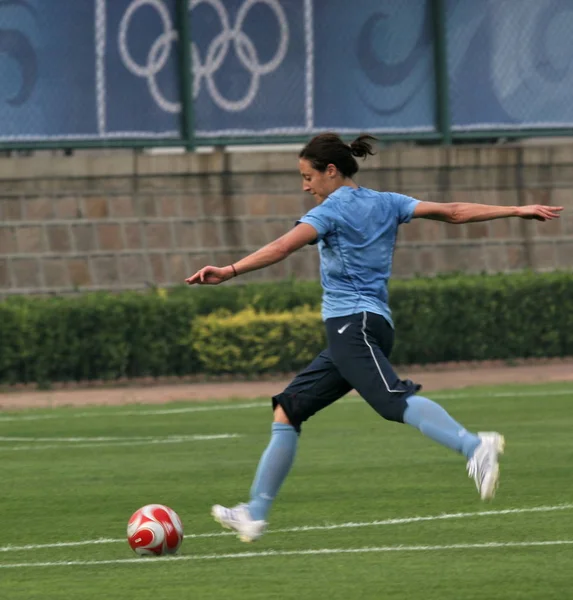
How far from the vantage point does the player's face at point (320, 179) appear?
307 inches

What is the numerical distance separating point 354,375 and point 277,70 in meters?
15.0

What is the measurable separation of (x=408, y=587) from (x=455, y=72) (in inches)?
686

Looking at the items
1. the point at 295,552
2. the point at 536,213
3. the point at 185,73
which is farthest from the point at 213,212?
the point at 295,552

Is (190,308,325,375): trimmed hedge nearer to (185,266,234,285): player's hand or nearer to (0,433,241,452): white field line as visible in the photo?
(0,433,241,452): white field line

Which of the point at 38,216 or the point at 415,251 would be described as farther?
the point at 415,251

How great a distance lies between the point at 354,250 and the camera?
7.72 meters

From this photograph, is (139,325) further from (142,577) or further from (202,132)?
(142,577)

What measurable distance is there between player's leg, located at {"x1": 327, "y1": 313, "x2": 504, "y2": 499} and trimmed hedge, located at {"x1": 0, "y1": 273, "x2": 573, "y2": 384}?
38.3ft

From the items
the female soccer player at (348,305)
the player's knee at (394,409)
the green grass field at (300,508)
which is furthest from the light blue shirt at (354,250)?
the green grass field at (300,508)

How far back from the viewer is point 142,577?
700 cm

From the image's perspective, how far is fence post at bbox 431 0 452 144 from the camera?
2309 centimetres

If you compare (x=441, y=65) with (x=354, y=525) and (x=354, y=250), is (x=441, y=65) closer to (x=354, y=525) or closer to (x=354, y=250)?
(x=354, y=525)

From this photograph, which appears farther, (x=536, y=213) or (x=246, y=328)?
(x=246, y=328)

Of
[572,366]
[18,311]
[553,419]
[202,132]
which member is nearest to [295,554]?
[553,419]
